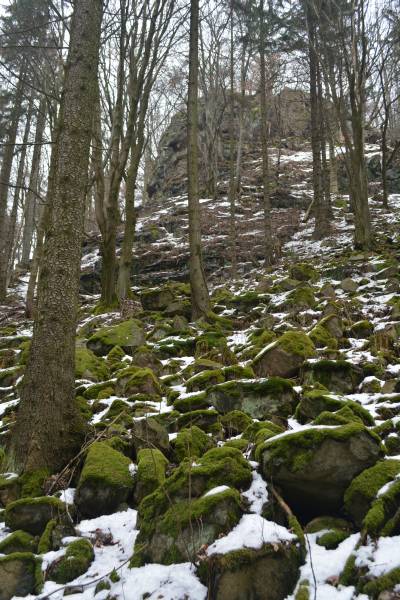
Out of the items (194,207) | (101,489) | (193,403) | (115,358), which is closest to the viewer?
(101,489)

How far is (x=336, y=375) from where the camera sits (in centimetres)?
476

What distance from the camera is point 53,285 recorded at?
4.23 m

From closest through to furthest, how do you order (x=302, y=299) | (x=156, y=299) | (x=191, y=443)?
(x=191, y=443) < (x=302, y=299) < (x=156, y=299)

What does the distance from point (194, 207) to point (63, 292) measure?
19.0 feet

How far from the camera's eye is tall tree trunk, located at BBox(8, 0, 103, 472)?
3918 millimetres

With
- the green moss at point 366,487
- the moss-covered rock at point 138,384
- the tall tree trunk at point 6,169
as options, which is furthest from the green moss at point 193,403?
the tall tree trunk at point 6,169

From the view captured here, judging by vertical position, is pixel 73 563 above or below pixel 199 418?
below

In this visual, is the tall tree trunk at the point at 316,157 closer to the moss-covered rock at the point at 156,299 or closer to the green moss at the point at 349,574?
the moss-covered rock at the point at 156,299

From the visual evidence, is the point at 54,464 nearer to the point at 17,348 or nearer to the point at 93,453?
the point at 93,453

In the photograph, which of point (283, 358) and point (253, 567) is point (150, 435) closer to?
point (253, 567)

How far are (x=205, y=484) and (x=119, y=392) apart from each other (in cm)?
255

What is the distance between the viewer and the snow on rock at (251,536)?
2611 millimetres

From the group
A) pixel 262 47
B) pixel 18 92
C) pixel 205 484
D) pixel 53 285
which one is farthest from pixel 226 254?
pixel 205 484

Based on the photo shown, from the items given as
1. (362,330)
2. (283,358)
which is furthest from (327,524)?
(362,330)
